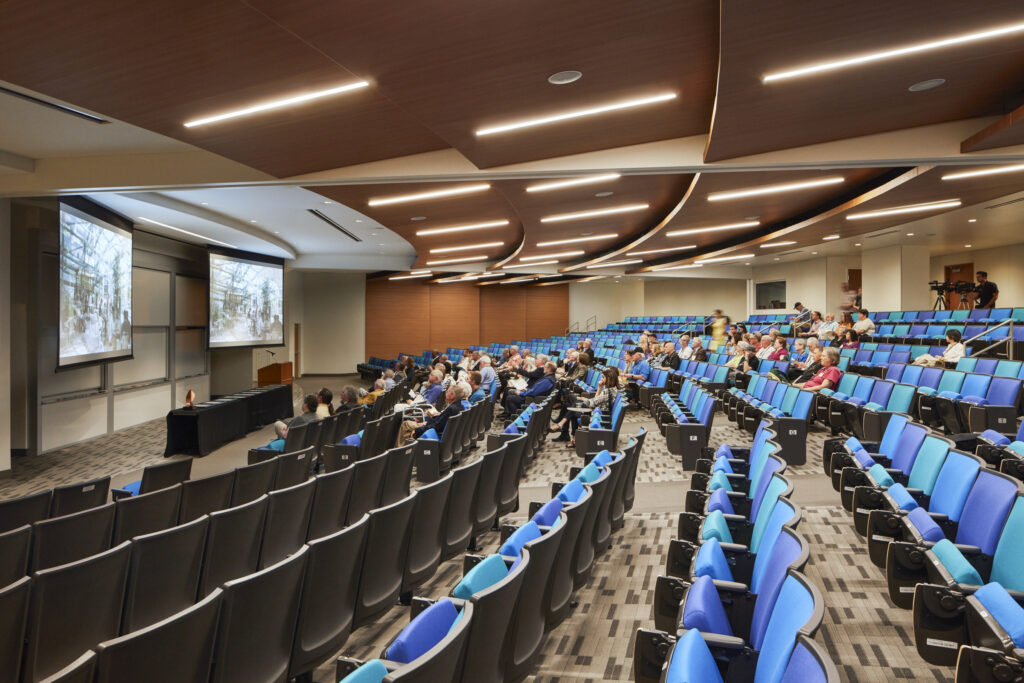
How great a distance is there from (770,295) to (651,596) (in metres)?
20.1

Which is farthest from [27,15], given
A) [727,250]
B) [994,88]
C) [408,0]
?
[727,250]

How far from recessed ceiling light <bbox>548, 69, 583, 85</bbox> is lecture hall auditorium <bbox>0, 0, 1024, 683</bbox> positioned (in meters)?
0.02

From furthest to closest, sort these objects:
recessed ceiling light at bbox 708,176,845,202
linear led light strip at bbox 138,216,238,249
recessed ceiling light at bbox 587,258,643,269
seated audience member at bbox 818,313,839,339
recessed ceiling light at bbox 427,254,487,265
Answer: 1. recessed ceiling light at bbox 587,258,643,269
2. recessed ceiling light at bbox 427,254,487,265
3. seated audience member at bbox 818,313,839,339
4. linear led light strip at bbox 138,216,238,249
5. recessed ceiling light at bbox 708,176,845,202

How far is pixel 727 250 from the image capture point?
578 inches

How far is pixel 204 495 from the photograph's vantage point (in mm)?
4000

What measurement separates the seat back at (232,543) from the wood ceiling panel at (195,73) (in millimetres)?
2425

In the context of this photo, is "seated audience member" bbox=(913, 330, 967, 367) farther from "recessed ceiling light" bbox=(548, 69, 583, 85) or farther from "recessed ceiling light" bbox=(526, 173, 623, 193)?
"recessed ceiling light" bbox=(548, 69, 583, 85)

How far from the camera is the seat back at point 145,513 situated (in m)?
3.46

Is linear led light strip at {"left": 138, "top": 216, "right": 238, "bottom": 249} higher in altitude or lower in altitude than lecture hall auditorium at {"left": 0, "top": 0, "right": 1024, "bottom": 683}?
higher

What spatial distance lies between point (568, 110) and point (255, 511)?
11.4ft

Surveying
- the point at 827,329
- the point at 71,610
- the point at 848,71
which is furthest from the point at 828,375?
the point at 71,610

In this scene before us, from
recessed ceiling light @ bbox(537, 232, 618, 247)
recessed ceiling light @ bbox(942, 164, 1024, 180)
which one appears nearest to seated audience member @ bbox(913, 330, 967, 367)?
recessed ceiling light @ bbox(942, 164, 1024, 180)

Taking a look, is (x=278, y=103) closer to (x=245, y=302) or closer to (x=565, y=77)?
(x=565, y=77)

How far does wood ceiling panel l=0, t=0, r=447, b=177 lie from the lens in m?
3.10
